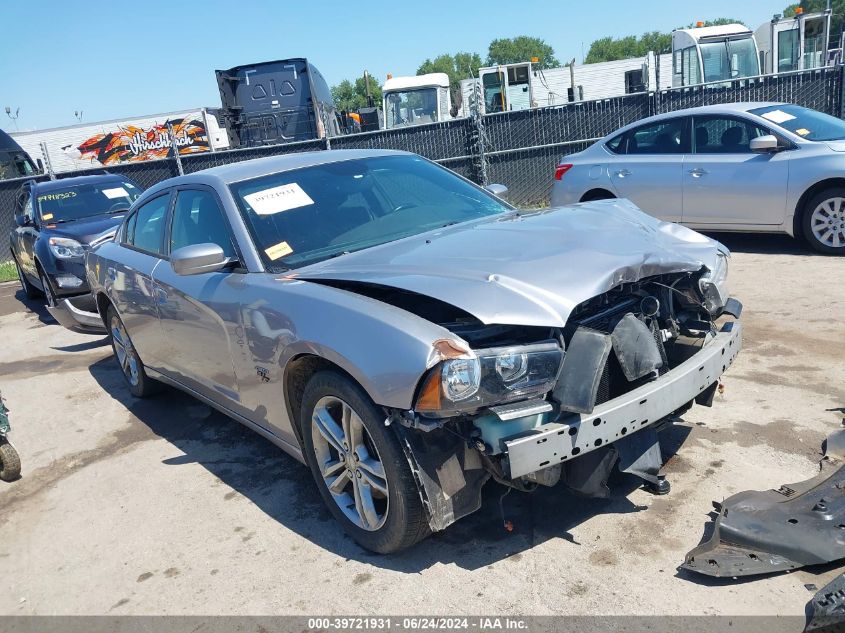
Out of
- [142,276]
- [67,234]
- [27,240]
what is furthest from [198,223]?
[27,240]

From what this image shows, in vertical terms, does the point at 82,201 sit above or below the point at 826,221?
above

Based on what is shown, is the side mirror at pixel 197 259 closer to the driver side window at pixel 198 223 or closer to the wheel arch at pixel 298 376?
the driver side window at pixel 198 223

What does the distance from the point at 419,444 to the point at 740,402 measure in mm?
2437

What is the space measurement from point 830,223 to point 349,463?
250 inches

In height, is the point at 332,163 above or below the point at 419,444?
above

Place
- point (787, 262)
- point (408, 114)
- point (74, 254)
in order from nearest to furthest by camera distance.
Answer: point (787, 262)
point (74, 254)
point (408, 114)

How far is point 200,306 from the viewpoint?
3934 mm

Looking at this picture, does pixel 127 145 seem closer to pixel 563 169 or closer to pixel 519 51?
pixel 563 169

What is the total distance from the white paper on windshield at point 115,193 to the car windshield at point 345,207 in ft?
21.9

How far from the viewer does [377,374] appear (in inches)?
106

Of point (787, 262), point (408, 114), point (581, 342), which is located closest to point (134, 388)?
point (581, 342)

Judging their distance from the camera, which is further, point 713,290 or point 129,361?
point 129,361

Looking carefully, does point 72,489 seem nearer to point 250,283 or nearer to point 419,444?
point 250,283

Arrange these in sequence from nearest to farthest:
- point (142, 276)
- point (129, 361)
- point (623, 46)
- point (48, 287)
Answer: point (142, 276) → point (129, 361) → point (48, 287) → point (623, 46)
